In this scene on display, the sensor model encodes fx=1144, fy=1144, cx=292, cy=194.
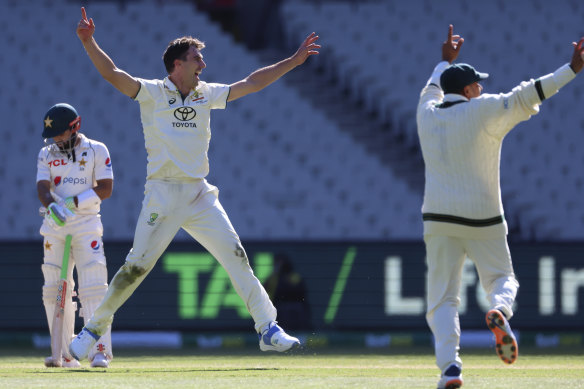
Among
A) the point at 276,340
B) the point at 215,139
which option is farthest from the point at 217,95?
the point at 215,139

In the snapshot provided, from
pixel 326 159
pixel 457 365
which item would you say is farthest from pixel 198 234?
pixel 326 159

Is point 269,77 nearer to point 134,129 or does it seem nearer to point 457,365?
point 457,365

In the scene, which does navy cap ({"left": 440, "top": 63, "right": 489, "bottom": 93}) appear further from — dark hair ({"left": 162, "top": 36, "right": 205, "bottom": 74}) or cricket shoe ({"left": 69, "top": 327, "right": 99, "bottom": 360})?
cricket shoe ({"left": 69, "top": 327, "right": 99, "bottom": 360})

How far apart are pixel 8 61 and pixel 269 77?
422 inches

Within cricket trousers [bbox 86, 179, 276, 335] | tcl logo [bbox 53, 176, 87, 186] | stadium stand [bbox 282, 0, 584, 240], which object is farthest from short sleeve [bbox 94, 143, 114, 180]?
stadium stand [bbox 282, 0, 584, 240]

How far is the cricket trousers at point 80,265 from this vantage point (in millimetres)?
8492

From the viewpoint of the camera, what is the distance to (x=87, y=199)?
8422mm

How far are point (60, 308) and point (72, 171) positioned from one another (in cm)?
102

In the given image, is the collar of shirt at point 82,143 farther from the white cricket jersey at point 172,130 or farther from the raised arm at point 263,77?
the raised arm at point 263,77

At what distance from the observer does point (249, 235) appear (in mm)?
15242

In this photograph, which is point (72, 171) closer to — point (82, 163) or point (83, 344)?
point (82, 163)

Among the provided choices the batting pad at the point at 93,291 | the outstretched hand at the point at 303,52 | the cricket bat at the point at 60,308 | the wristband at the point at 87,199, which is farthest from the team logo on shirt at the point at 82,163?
the outstretched hand at the point at 303,52

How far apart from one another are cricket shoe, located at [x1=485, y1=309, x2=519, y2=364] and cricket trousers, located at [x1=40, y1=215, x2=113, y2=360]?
332 centimetres

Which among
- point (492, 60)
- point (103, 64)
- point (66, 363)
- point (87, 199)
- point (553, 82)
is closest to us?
point (553, 82)
